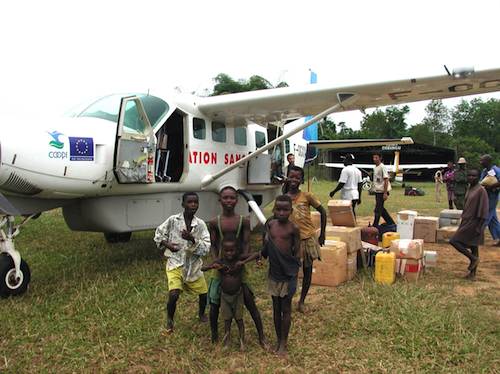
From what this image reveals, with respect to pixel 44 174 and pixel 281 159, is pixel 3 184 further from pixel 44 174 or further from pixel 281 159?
pixel 281 159

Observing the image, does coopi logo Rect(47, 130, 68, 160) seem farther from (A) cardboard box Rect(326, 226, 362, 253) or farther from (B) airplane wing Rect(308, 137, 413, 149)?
(B) airplane wing Rect(308, 137, 413, 149)

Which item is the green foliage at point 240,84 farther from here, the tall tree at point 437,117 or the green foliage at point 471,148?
the tall tree at point 437,117

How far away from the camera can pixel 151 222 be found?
6.70 m

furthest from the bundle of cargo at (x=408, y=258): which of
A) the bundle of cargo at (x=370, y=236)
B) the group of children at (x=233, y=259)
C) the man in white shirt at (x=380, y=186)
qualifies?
the man in white shirt at (x=380, y=186)

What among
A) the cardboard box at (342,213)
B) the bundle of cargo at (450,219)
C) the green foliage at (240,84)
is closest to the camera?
the cardboard box at (342,213)

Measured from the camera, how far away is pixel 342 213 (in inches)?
318

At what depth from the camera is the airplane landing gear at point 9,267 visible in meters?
4.89

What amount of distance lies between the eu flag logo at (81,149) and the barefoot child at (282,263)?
9.09 ft

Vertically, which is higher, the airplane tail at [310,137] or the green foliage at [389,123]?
the green foliage at [389,123]

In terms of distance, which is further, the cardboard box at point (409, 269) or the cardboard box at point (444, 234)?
the cardboard box at point (444, 234)

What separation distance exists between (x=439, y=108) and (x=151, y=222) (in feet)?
242

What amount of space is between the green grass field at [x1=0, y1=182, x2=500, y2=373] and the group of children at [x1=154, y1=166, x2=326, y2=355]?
289 millimetres

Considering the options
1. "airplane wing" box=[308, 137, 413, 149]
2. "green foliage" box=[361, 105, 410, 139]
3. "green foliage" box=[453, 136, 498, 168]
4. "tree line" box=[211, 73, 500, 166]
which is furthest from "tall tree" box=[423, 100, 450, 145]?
"airplane wing" box=[308, 137, 413, 149]

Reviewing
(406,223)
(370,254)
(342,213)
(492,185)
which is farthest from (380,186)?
(370,254)
